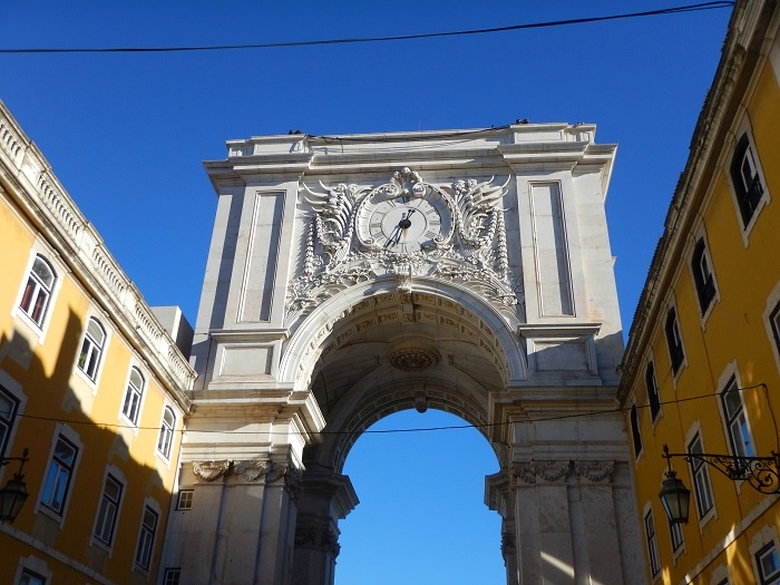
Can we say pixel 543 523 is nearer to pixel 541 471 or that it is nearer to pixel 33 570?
pixel 541 471

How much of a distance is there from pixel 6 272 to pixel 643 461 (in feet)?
55.9

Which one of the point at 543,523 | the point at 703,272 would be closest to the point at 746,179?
the point at 703,272

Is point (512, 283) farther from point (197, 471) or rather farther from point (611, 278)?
point (197, 471)

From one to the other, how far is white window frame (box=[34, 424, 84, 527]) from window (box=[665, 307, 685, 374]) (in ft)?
46.3

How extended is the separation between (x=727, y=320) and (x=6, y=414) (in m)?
14.2

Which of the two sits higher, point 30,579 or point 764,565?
point 30,579

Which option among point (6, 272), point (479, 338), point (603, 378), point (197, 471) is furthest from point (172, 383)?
point (603, 378)

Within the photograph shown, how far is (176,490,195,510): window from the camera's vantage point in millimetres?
24656

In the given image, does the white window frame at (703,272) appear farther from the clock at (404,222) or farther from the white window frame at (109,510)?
the white window frame at (109,510)

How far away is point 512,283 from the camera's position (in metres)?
28.2

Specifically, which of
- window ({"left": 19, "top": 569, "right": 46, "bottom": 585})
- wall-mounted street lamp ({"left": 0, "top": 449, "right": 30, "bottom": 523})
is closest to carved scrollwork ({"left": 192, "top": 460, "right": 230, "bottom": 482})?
window ({"left": 19, "top": 569, "right": 46, "bottom": 585})

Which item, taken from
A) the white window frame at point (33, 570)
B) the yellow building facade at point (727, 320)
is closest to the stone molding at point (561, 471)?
the yellow building facade at point (727, 320)

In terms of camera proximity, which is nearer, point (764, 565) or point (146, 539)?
point (764, 565)

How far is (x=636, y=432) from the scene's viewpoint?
23047 millimetres
